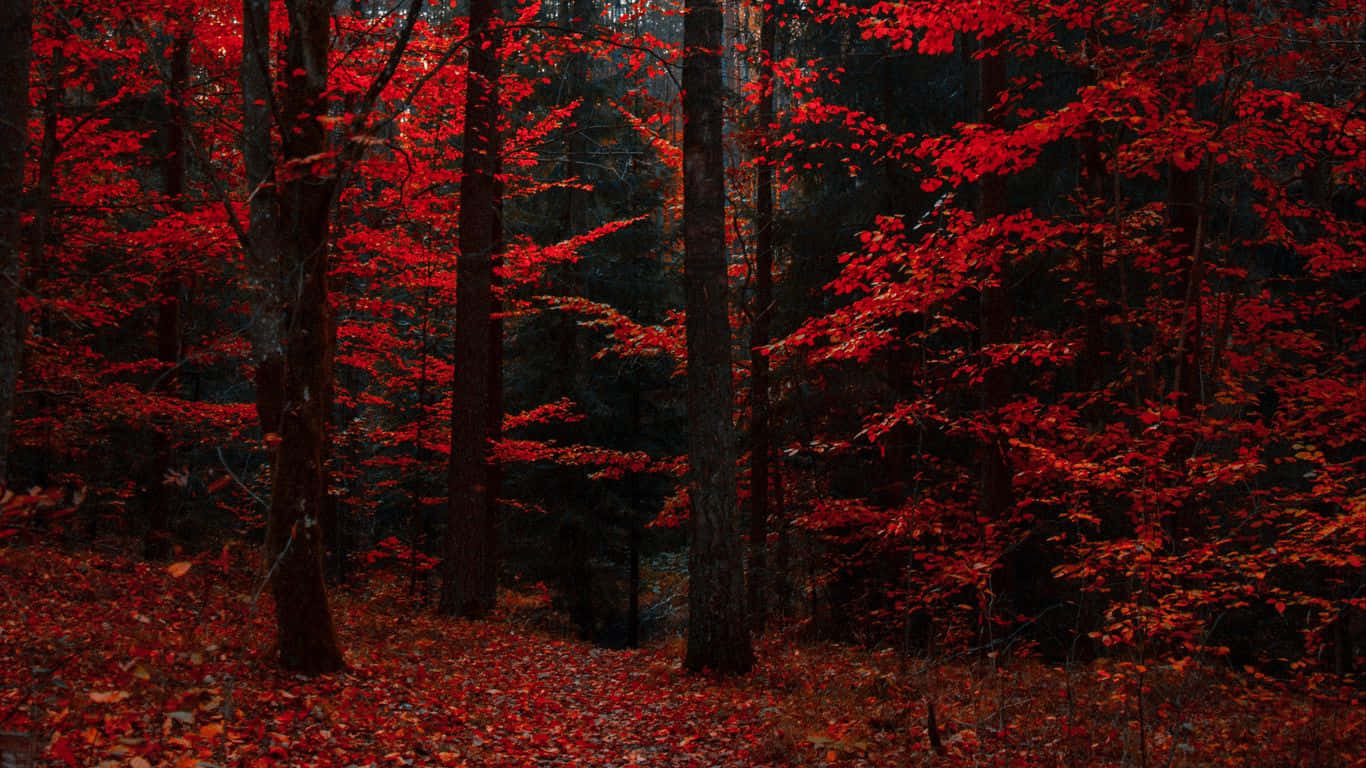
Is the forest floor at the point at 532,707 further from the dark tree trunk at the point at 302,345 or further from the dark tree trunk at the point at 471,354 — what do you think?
the dark tree trunk at the point at 471,354

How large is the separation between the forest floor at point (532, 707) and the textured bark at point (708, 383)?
514mm

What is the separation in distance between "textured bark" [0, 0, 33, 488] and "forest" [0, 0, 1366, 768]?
3 centimetres

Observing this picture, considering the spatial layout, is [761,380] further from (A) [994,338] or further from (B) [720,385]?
(B) [720,385]

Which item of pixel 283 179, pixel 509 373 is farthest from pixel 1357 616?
pixel 509 373

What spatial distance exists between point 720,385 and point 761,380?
4634 millimetres

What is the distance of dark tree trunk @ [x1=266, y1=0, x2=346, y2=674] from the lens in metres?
6.61

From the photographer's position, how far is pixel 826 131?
14.4 meters

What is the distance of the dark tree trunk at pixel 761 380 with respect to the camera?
43.2ft

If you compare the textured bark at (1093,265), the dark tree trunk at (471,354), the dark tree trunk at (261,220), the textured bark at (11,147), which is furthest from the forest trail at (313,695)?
the textured bark at (1093,265)

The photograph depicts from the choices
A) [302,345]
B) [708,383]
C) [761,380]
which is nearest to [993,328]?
[761,380]

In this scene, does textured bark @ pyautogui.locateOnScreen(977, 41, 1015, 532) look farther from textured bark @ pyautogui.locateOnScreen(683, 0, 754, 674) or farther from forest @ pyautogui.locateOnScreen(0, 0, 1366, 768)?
textured bark @ pyautogui.locateOnScreen(683, 0, 754, 674)

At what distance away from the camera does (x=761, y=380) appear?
43.8ft

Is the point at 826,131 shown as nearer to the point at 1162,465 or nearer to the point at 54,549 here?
the point at 1162,465

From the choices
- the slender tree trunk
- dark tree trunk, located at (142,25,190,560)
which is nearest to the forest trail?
dark tree trunk, located at (142,25,190,560)
